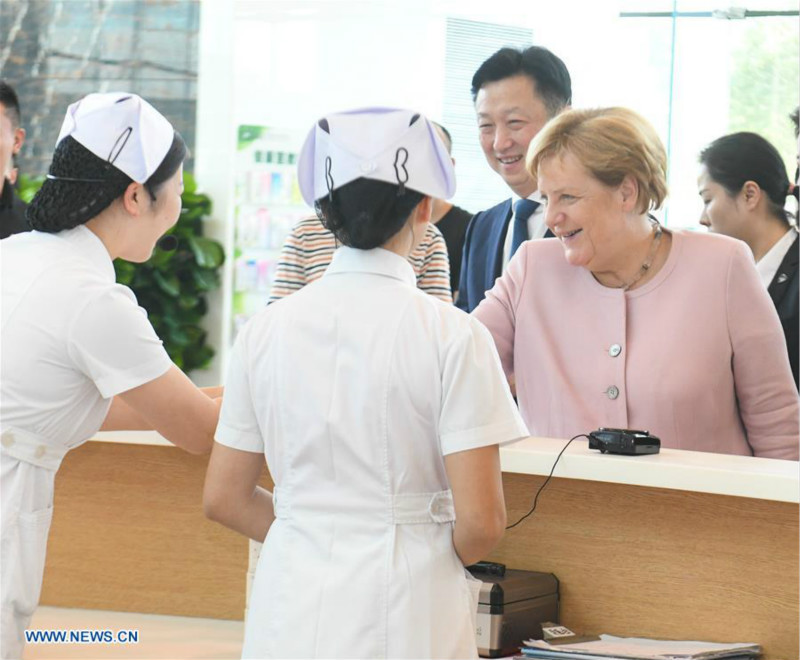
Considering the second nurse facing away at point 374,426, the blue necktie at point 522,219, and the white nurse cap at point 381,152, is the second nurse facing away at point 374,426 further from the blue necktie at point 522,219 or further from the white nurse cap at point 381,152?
the blue necktie at point 522,219

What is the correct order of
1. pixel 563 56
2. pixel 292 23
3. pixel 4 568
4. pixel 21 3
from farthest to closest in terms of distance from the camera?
1. pixel 21 3
2. pixel 292 23
3. pixel 563 56
4. pixel 4 568

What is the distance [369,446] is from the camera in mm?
1584

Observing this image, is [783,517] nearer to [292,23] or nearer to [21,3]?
[292,23]

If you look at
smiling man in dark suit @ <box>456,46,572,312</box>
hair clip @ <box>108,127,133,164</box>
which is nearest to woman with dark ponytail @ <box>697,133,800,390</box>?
smiling man in dark suit @ <box>456,46,572,312</box>

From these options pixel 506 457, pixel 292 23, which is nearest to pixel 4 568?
pixel 506 457

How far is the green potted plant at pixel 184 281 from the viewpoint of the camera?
6797 millimetres

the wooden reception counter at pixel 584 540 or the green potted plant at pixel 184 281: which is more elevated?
the green potted plant at pixel 184 281

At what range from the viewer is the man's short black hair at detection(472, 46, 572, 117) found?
132 inches

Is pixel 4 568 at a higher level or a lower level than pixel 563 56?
lower

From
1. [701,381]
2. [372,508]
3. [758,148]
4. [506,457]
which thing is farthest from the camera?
[758,148]

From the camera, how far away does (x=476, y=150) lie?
6.39m

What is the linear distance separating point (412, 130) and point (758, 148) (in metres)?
2.60

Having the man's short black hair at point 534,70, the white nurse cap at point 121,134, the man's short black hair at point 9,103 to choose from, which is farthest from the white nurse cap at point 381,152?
the man's short black hair at point 9,103

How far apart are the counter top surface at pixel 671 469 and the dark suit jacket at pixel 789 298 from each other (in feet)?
4.75
